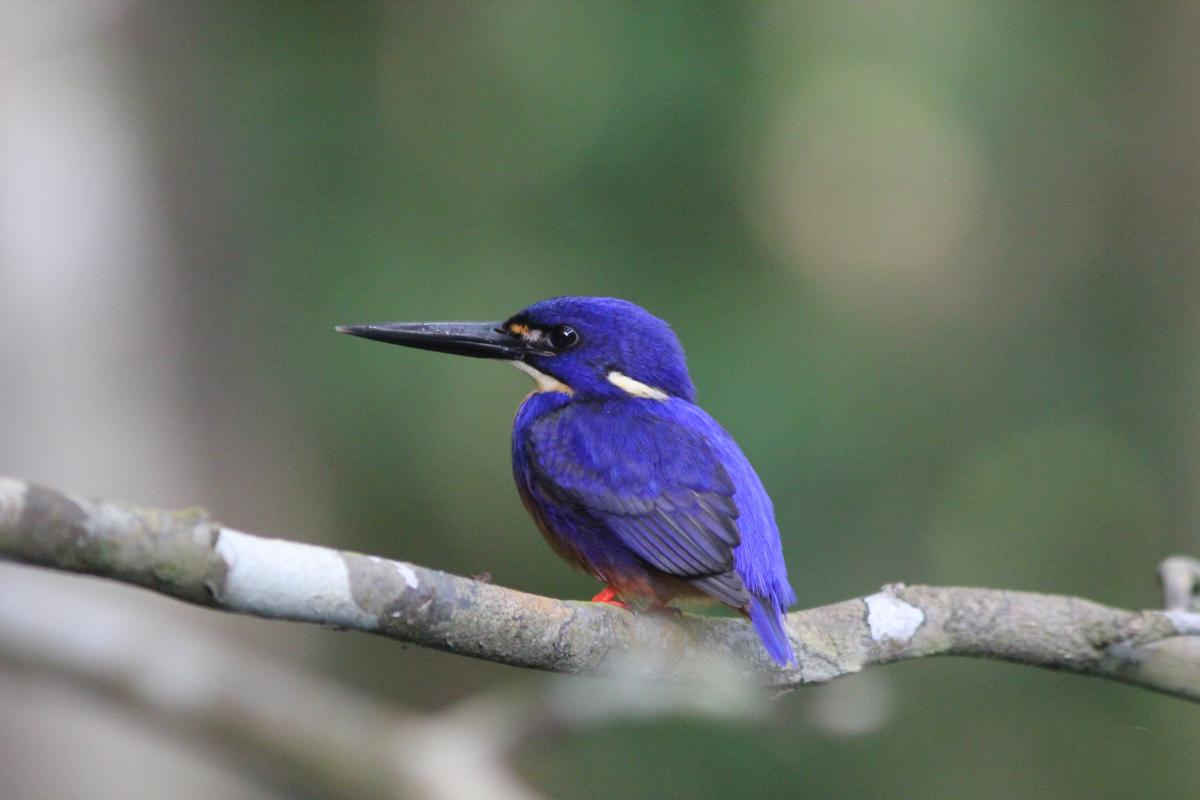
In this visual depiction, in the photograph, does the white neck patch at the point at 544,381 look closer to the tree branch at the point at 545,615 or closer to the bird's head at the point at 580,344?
the bird's head at the point at 580,344

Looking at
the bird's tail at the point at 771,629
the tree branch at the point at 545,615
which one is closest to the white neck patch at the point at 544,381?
the tree branch at the point at 545,615

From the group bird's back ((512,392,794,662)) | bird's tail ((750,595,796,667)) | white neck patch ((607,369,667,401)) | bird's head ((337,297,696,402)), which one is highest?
bird's head ((337,297,696,402))

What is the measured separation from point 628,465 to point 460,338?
1.98 feet

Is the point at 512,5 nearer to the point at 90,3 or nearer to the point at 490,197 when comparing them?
the point at 490,197

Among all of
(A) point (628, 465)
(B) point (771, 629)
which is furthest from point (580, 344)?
(B) point (771, 629)

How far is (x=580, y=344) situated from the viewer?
2.95 metres

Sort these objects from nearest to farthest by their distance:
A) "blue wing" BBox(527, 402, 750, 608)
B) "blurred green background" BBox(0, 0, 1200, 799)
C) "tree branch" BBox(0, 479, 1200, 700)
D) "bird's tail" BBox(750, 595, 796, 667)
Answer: "tree branch" BBox(0, 479, 1200, 700), "bird's tail" BBox(750, 595, 796, 667), "blue wing" BBox(527, 402, 750, 608), "blurred green background" BBox(0, 0, 1200, 799)

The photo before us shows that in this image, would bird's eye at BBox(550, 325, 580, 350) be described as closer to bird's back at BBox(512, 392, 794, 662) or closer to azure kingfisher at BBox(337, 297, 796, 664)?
azure kingfisher at BBox(337, 297, 796, 664)

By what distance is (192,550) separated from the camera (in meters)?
1.50

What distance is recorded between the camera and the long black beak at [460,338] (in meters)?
2.90

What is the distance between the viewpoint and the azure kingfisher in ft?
8.10

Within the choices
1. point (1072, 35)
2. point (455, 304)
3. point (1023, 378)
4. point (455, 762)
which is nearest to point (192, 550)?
point (455, 762)

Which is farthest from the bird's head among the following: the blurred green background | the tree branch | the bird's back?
the blurred green background

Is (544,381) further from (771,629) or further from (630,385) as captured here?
(771,629)
